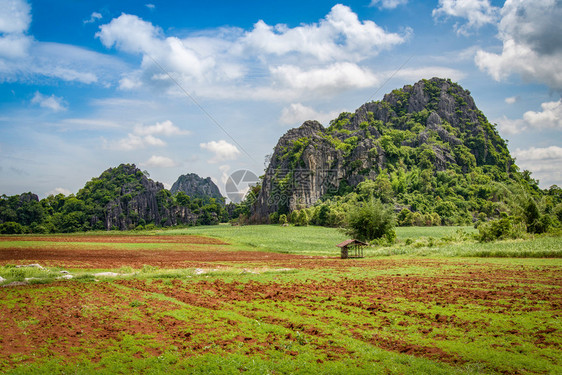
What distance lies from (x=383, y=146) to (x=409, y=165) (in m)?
14.0

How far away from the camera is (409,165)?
152m

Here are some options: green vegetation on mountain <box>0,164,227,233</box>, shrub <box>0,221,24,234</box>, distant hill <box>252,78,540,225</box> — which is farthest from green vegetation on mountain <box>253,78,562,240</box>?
shrub <box>0,221,24,234</box>

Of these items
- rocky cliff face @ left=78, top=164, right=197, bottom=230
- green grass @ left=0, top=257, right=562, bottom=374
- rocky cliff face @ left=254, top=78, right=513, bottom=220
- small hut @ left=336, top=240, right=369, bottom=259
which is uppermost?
rocky cliff face @ left=254, top=78, right=513, bottom=220

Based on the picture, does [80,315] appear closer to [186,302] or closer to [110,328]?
[110,328]

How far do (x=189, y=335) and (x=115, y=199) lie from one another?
155642 mm

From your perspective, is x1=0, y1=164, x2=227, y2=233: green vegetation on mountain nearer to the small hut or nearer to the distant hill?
the distant hill

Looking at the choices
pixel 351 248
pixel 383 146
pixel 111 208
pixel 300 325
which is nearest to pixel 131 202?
pixel 111 208

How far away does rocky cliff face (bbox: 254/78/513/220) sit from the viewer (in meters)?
145

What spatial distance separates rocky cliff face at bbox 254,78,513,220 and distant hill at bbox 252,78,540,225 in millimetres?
413

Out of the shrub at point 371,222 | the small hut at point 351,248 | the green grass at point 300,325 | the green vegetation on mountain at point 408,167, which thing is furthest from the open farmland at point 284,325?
the green vegetation on mountain at point 408,167

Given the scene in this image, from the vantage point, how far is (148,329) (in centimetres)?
1291

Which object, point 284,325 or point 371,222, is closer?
point 284,325

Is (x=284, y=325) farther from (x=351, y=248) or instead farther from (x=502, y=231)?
(x=502, y=231)

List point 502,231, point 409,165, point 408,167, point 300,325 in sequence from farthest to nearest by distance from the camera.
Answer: point 409,165, point 408,167, point 502,231, point 300,325
